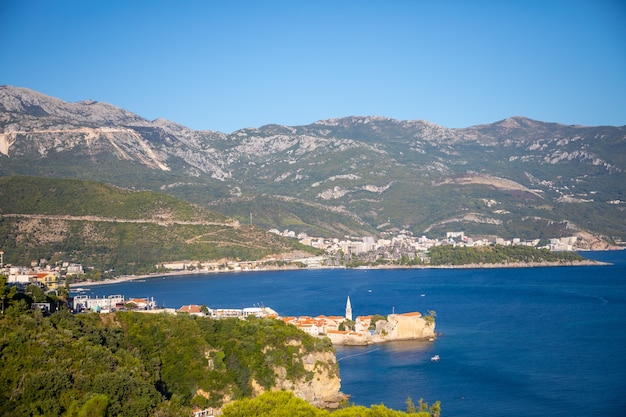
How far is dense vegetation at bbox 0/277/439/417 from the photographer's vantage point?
78.6ft

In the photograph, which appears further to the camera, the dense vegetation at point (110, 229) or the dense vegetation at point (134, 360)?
the dense vegetation at point (110, 229)

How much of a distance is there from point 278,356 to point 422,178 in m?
153

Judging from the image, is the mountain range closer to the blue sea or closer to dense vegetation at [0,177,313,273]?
dense vegetation at [0,177,313,273]

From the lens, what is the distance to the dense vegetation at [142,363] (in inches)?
944

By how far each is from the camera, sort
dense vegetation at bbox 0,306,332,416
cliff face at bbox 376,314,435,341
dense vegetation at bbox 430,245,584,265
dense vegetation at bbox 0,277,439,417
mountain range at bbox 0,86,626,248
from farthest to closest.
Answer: mountain range at bbox 0,86,626,248 → dense vegetation at bbox 430,245,584,265 → cliff face at bbox 376,314,435,341 → dense vegetation at bbox 0,306,332,416 → dense vegetation at bbox 0,277,439,417

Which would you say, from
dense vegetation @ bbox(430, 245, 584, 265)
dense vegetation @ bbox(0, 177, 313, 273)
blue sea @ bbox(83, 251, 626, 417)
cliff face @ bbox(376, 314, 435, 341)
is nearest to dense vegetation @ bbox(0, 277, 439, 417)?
blue sea @ bbox(83, 251, 626, 417)

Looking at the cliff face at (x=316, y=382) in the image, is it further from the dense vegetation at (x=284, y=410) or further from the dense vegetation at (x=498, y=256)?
the dense vegetation at (x=498, y=256)

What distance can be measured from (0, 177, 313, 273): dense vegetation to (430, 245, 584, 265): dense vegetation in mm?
21929

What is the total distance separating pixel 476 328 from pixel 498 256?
57.7 m

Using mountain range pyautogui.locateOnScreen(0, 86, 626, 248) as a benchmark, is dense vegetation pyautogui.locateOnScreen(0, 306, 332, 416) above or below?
below

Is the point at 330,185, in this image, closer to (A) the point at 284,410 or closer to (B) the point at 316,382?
(B) the point at 316,382

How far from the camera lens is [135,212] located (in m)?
104

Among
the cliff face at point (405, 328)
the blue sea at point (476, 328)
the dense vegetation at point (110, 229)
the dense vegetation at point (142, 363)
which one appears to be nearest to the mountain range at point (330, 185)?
the dense vegetation at point (110, 229)

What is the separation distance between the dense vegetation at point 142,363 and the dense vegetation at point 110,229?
53184 millimetres
